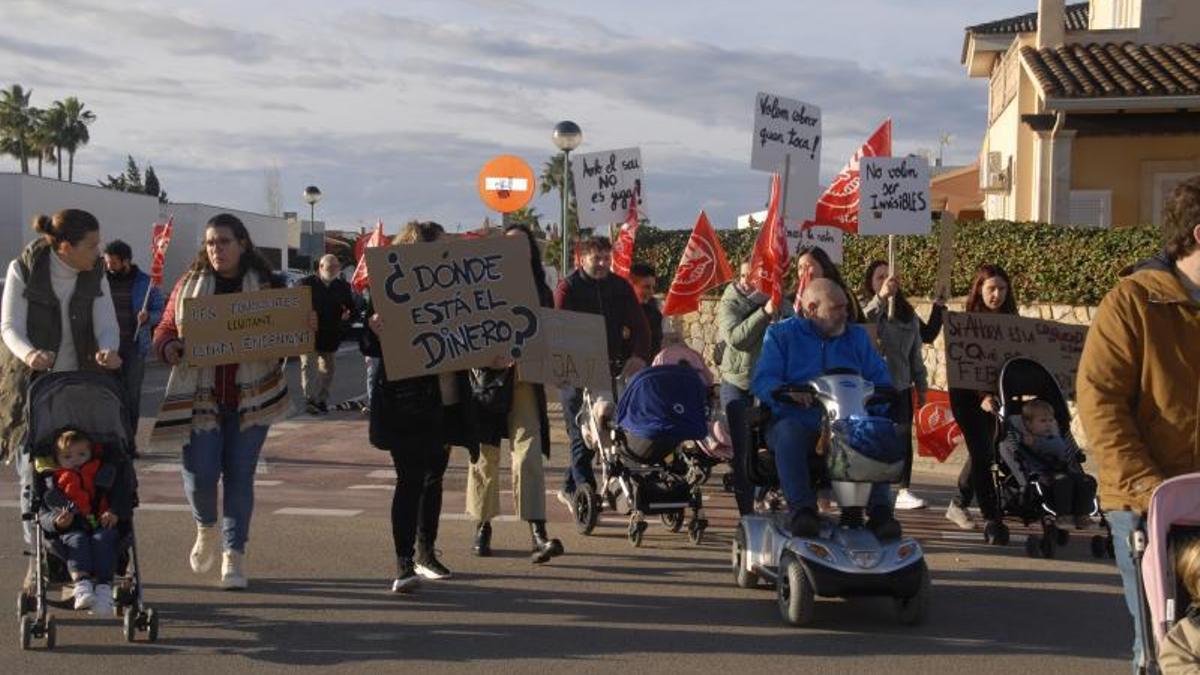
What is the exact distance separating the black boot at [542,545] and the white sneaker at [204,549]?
1.90m

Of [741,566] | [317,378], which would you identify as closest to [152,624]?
[741,566]

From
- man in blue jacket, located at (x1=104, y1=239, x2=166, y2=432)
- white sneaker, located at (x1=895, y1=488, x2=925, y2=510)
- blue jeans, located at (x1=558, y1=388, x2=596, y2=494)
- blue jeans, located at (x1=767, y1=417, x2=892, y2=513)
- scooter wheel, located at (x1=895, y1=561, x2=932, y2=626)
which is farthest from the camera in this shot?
white sneaker, located at (x1=895, y1=488, x2=925, y2=510)

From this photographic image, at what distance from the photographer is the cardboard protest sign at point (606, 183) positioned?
54.3ft

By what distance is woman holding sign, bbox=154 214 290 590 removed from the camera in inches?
330

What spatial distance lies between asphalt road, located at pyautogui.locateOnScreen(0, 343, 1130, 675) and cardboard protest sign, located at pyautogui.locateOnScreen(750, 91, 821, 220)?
3917 mm

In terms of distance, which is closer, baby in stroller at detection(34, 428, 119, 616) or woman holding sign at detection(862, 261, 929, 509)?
baby in stroller at detection(34, 428, 119, 616)

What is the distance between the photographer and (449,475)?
1357 centimetres

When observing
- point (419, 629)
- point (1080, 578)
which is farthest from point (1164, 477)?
point (1080, 578)

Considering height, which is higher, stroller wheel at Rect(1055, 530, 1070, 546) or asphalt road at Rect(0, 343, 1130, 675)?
stroller wheel at Rect(1055, 530, 1070, 546)

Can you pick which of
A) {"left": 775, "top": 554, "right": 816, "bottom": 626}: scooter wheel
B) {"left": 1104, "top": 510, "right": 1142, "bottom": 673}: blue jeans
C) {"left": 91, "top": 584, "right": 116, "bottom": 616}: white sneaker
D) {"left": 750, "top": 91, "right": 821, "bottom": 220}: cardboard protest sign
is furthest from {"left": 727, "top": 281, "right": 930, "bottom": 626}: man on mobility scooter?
{"left": 750, "top": 91, "right": 821, "bottom": 220}: cardboard protest sign

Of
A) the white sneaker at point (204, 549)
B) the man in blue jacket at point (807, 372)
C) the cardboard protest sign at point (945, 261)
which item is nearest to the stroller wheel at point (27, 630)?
the white sneaker at point (204, 549)

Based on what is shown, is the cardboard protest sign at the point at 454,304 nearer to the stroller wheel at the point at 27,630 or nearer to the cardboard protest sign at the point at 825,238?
the stroller wheel at the point at 27,630

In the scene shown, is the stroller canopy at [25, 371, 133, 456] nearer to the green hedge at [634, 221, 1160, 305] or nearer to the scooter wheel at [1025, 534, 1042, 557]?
the scooter wheel at [1025, 534, 1042, 557]

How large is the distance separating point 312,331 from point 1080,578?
4765 mm
